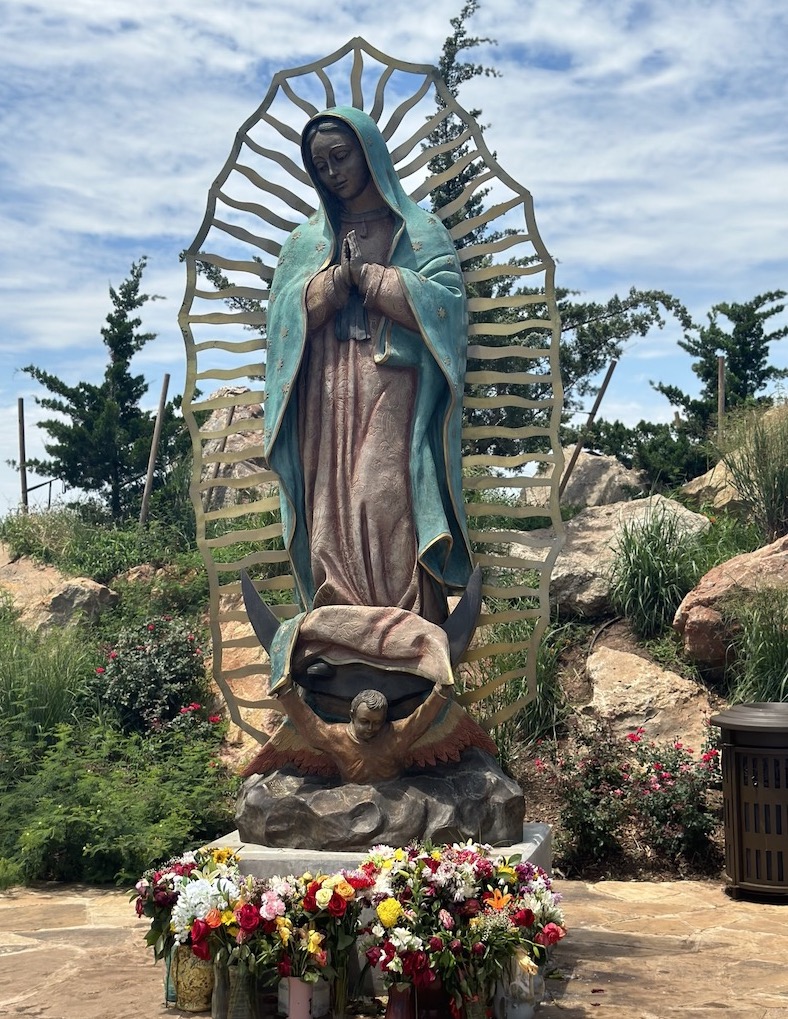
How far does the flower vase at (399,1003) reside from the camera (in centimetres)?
397

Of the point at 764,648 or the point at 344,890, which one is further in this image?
the point at 764,648

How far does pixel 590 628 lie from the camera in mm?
10281

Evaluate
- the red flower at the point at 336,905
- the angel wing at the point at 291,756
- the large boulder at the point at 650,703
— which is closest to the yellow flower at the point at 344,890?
the red flower at the point at 336,905

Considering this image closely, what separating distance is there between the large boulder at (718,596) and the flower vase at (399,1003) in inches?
223

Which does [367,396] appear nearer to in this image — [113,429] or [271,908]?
[271,908]

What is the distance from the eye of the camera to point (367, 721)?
5211 mm

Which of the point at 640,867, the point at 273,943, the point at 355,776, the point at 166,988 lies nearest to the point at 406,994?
the point at 273,943

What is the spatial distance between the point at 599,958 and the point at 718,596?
4.51 metres

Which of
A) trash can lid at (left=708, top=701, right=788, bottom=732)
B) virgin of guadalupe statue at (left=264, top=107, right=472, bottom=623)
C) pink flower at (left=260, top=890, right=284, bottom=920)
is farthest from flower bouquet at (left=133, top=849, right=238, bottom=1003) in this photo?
trash can lid at (left=708, top=701, right=788, bottom=732)

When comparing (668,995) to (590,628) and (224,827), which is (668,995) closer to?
(224,827)

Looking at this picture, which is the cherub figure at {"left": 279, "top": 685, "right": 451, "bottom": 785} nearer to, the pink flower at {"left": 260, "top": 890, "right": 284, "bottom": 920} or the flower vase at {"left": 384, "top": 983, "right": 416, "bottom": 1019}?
the pink flower at {"left": 260, "top": 890, "right": 284, "bottom": 920}

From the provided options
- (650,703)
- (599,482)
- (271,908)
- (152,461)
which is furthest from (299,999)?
(599,482)

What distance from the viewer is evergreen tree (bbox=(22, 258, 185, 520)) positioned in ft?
49.7

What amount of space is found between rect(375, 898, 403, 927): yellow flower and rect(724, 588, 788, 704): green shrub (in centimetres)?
520
